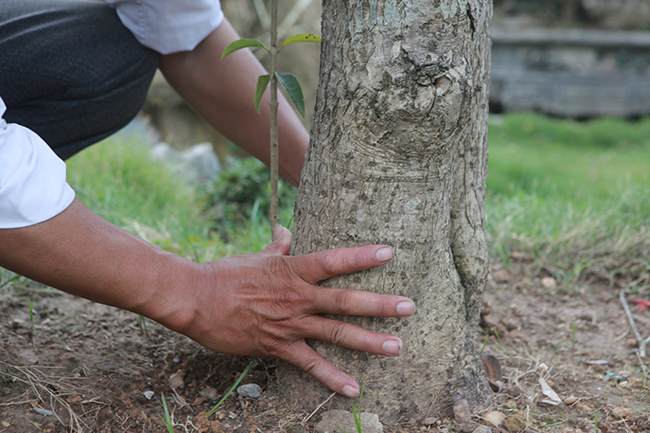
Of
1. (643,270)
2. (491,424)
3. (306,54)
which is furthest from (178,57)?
(306,54)

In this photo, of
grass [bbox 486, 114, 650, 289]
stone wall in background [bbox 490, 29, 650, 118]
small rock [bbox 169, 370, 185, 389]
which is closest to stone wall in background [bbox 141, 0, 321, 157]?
grass [bbox 486, 114, 650, 289]

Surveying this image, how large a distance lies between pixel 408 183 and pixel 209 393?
724 millimetres

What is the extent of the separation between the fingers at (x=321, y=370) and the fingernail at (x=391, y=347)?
0.38ft

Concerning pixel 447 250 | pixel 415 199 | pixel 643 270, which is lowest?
pixel 643 270

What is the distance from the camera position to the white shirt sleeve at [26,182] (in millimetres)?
999

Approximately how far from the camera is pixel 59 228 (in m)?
1.06

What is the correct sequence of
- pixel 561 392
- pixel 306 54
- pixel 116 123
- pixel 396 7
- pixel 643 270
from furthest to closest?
pixel 306 54, pixel 643 270, pixel 116 123, pixel 561 392, pixel 396 7

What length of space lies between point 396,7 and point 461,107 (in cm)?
23

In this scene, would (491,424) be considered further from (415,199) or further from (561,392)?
(415,199)

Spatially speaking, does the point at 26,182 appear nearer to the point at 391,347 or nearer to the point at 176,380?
the point at 176,380

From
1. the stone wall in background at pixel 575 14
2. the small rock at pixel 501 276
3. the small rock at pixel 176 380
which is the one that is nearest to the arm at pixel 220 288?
the small rock at pixel 176 380

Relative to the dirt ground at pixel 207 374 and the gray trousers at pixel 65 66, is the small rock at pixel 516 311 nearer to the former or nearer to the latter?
the dirt ground at pixel 207 374

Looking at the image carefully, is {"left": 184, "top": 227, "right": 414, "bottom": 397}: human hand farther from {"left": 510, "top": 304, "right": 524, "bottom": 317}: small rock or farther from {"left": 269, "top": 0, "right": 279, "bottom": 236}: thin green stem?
{"left": 510, "top": 304, "right": 524, "bottom": 317}: small rock

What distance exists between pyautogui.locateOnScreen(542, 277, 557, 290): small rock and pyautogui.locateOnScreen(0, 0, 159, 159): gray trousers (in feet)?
5.45
